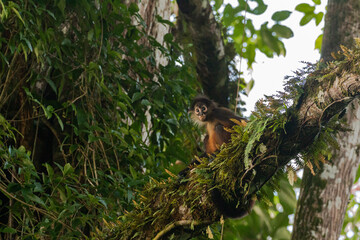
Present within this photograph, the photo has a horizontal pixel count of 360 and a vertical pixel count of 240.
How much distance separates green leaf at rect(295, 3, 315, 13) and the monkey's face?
5.28 ft

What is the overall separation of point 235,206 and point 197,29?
148 inches

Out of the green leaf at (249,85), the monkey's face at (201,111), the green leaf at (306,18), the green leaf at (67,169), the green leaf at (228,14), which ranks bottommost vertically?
the green leaf at (249,85)

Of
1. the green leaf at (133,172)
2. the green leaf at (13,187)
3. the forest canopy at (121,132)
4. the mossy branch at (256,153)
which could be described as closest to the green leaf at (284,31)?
the forest canopy at (121,132)

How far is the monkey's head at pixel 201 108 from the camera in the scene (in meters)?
4.32

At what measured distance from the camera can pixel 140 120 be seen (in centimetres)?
362

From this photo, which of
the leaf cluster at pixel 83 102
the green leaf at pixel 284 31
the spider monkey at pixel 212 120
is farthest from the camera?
the green leaf at pixel 284 31

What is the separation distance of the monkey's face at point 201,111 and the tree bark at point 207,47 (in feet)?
3.96

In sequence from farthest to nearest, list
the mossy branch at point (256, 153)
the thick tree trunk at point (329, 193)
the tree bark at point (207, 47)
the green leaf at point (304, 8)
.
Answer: the tree bark at point (207, 47) → the green leaf at point (304, 8) → the thick tree trunk at point (329, 193) → the mossy branch at point (256, 153)

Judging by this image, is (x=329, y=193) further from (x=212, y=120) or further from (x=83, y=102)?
(x=83, y=102)

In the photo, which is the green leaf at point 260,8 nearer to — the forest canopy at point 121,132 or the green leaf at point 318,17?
the forest canopy at point 121,132

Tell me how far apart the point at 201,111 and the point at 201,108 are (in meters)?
0.04

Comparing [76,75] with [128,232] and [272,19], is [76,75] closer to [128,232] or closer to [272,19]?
[128,232]

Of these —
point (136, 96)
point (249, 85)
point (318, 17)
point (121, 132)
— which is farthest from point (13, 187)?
point (318, 17)

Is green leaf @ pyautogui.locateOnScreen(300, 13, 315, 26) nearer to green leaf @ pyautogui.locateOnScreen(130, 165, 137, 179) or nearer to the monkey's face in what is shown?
the monkey's face
